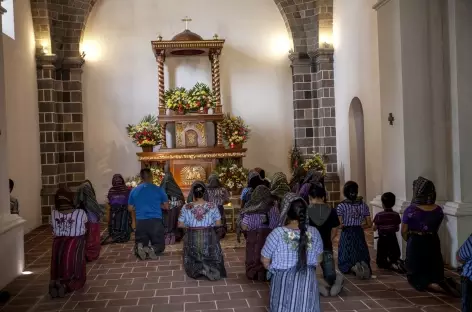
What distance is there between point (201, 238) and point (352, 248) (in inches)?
80.2

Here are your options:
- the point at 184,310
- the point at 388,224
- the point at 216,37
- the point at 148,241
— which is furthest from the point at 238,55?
the point at 184,310

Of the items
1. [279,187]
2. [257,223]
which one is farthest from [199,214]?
[279,187]

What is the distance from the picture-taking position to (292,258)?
4.38 m

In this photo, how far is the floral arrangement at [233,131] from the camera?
43.9 feet

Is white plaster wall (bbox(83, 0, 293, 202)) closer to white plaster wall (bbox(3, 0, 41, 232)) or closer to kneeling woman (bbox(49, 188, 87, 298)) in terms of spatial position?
white plaster wall (bbox(3, 0, 41, 232))

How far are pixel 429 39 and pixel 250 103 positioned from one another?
7.33 m

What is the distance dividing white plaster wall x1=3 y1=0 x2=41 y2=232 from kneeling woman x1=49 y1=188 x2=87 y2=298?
5264mm

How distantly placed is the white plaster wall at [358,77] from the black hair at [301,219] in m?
6.75

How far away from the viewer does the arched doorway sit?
1298 centimetres

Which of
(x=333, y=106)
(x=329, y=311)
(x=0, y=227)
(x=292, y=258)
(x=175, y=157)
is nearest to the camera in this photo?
(x=292, y=258)

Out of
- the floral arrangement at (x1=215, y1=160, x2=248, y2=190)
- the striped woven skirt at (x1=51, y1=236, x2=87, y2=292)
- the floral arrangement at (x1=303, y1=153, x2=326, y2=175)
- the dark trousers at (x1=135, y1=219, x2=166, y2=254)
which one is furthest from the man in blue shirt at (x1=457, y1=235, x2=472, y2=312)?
the floral arrangement at (x1=303, y1=153, x2=326, y2=175)

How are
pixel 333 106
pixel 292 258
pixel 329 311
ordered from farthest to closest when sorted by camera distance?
1. pixel 333 106
2. pixel 329 311
3. pixel 292 258

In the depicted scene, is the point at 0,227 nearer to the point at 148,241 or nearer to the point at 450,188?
the point at 148,241

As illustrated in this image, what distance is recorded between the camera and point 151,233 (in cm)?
862
